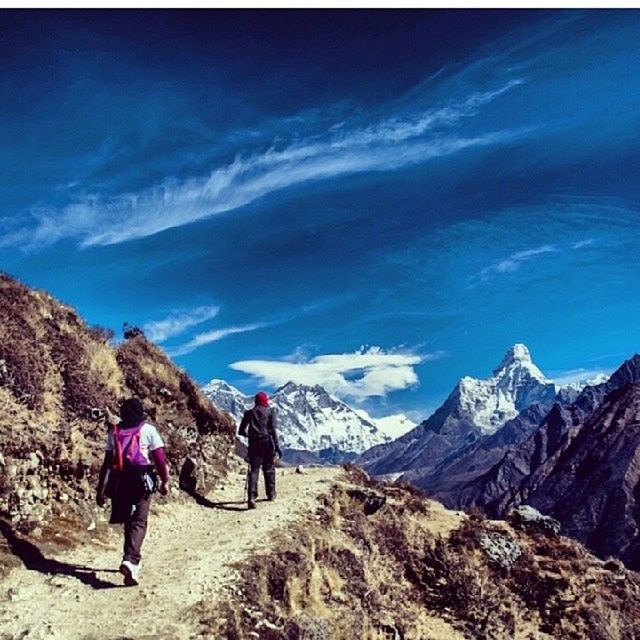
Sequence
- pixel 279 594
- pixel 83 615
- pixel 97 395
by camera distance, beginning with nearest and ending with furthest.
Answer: pixel 83 615
pixel 279 594
pixel 97 395

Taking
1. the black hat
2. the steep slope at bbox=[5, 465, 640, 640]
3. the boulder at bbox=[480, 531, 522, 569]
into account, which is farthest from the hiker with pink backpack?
the boulder at bbox=[480, 531, 522, 569]

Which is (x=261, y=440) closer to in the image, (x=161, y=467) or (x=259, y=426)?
(x=259, y=426)

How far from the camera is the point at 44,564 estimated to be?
12.0 metres

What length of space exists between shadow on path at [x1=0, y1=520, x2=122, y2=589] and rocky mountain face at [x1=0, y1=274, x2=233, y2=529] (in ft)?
1.94

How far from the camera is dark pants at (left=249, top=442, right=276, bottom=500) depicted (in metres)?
18.0

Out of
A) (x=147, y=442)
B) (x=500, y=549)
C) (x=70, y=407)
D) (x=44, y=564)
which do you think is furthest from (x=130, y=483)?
(x=500, y=549)

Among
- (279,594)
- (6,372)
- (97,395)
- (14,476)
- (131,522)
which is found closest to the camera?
(131,522)

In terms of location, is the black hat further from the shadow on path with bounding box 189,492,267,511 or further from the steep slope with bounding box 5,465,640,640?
the shadow on path with bounding box 189,492,267,511

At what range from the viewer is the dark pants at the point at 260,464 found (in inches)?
709

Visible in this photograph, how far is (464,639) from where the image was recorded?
1600 cm

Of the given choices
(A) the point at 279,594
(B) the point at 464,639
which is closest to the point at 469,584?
(B) the point at 464,639

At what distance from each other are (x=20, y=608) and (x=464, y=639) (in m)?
10.7

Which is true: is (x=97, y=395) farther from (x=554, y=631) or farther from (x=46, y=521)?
(x=554, y=631)

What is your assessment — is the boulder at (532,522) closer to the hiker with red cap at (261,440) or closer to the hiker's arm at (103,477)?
the hiker with red cap at (261,440)
